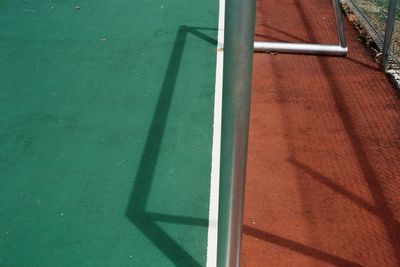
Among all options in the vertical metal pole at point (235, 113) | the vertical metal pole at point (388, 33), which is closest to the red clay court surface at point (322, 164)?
the vertical metal pole at point (388, 33)

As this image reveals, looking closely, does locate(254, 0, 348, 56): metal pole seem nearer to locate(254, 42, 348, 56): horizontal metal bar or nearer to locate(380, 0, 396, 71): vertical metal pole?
locate(254, 42, 348, 56): horizontal metal bar

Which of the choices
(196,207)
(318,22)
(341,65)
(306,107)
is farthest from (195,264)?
(318,22)

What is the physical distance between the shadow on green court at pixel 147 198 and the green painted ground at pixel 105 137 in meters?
0.01

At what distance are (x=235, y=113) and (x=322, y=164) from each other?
277 centimetres

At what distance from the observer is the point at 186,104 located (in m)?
5.62

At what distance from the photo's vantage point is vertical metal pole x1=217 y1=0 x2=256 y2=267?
1967 millimetres

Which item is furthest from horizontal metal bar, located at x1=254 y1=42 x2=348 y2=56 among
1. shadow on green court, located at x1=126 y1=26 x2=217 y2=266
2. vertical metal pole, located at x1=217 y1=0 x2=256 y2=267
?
vertical metal pole, located at x1=217 y1=0 x2=256 y2=267

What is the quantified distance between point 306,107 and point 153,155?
6.73 ft

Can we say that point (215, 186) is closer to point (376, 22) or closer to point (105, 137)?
point (105, 137)

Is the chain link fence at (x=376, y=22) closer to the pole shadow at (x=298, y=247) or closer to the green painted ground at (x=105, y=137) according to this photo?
the green painted ground at (x=105, y=137)

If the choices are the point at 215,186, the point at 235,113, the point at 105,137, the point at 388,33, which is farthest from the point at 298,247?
the point at 388,33

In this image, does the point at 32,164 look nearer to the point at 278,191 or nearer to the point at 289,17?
the point at 278,191

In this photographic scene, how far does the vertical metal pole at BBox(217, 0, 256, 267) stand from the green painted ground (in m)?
1.17

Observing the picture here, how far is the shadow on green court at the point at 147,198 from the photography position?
3.67 meters
